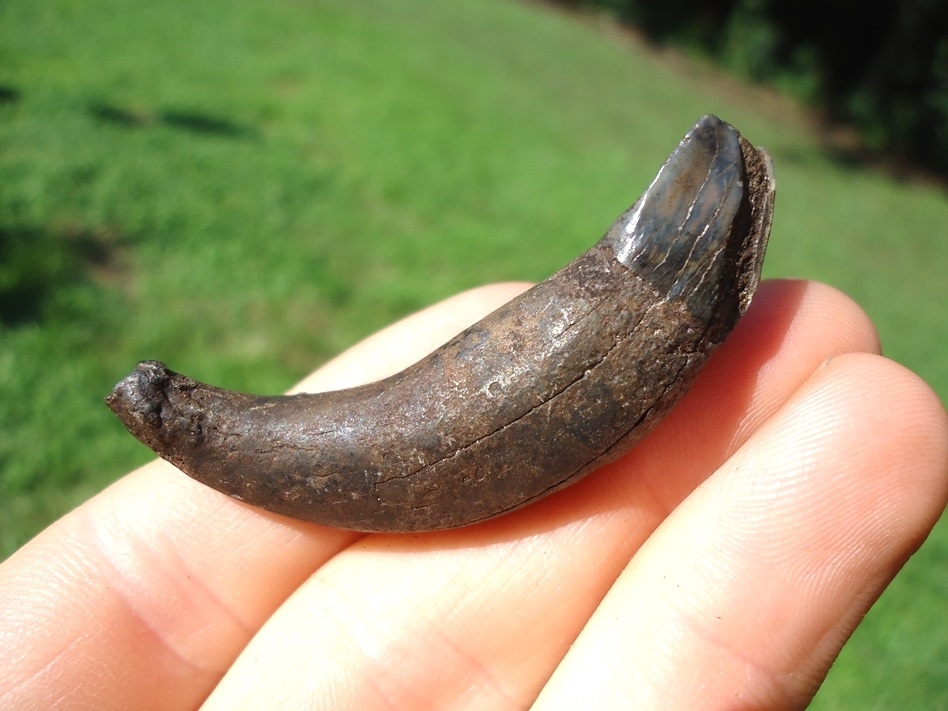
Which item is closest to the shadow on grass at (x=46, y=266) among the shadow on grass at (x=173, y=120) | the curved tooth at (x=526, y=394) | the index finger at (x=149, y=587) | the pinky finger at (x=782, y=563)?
the shadow on grass at (x=173, y=120)

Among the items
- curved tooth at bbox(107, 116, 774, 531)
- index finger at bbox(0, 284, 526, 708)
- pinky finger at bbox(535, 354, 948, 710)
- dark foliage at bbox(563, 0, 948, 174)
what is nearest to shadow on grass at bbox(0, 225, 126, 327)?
index finger at bbox(0, 284, 526, 708)

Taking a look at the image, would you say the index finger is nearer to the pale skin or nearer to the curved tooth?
the pale skin

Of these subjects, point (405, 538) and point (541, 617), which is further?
point (405, 538)

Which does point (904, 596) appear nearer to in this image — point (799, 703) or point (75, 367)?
point (799, 703)

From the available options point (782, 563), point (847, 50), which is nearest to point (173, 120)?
point (782, 563)

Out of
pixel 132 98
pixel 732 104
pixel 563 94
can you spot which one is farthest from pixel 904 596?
pixel 732 104

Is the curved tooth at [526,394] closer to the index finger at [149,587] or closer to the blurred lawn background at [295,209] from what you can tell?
the index finger at [149,587]

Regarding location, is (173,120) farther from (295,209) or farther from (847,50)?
(847,50)
